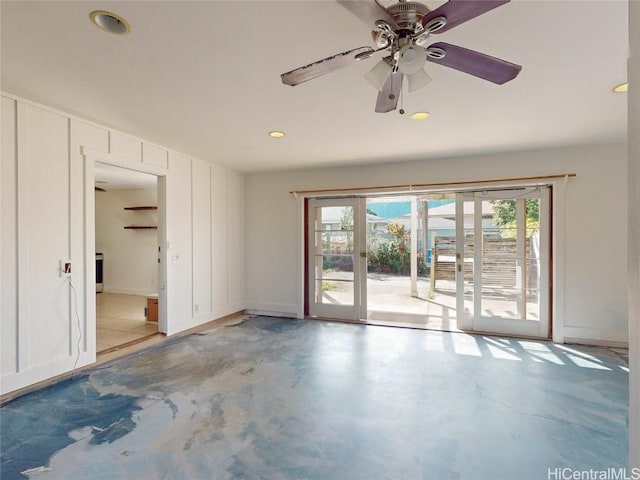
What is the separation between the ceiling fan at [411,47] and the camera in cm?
136

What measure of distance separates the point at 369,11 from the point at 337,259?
4.04 metres

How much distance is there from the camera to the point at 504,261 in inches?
172

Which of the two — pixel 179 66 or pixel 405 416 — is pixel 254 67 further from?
pixel 405 416

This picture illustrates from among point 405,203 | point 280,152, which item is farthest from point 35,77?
point 405,203

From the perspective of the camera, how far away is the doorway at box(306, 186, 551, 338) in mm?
4254

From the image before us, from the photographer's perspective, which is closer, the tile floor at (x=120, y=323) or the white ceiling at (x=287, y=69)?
the white ceiling at (x=287, y=69)

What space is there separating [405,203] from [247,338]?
6544 mm

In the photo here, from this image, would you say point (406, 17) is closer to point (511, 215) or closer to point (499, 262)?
point (511, 215)

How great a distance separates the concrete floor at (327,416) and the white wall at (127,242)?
395 centimetres

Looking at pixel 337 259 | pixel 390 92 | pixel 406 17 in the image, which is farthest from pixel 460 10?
pixel 337 259

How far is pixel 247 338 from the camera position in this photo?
421 cm

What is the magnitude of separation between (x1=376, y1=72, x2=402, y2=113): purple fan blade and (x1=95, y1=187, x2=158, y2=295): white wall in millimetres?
6319

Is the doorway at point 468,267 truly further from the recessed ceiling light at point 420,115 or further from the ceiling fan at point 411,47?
the ceiling fan at point 411,47

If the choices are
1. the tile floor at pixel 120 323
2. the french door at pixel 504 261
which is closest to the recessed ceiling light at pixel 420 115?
the french door at pixel 504 261
